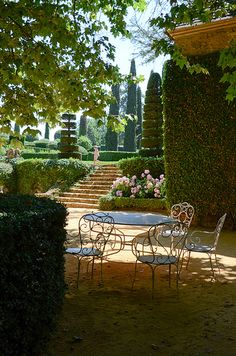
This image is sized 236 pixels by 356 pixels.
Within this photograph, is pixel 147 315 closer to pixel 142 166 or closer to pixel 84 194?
pixel 142 166

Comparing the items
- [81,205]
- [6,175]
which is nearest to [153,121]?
[81,205]

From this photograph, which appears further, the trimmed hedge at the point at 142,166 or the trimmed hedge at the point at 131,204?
the trimmed hedge at the point at 142,166

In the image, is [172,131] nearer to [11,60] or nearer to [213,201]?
[213,201]

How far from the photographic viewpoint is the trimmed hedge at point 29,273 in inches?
95.6

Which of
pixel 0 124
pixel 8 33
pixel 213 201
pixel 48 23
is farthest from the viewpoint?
pixel 213 201

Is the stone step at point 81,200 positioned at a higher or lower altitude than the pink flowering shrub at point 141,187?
lower

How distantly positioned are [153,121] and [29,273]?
56.7ft

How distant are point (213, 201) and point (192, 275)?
496cm

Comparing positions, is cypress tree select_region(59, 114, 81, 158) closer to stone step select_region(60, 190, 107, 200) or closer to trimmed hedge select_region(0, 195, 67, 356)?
stone step select_region(60, 190, 107, 200)

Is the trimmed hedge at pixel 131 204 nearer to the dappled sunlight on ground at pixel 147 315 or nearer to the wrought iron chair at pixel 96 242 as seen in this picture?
the wrought iron chair at pixel 96 242

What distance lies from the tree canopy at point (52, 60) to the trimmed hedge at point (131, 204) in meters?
7.08

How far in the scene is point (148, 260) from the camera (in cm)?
455

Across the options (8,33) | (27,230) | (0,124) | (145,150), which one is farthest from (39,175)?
(27,230)

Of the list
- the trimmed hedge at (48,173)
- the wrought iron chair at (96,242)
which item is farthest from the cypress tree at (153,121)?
the wrought iron chair at (96,242)
